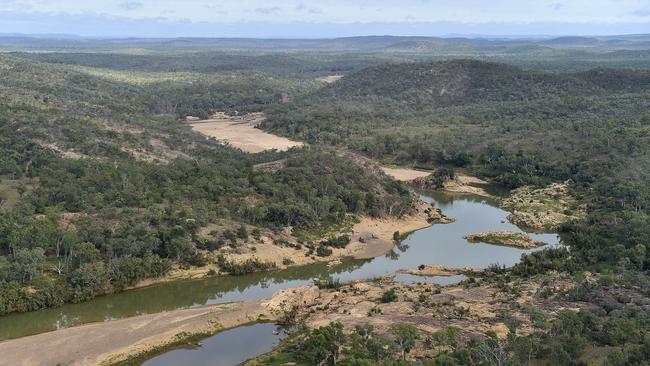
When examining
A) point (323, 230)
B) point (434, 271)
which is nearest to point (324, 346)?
point (434, 271)

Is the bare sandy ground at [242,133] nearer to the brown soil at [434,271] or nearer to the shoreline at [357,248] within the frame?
the shoreline at [357,248]

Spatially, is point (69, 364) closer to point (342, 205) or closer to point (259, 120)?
point (342, 205)

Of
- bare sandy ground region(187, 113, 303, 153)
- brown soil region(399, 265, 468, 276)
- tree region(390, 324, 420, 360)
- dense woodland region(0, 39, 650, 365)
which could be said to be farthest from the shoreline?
bare sandy ground region(187, 113, 303, 153)

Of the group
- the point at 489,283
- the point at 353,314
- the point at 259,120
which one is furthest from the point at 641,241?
the point at 259,120

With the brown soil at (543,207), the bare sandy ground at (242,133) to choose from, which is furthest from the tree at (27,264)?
the bare sandy ground at (242,133)

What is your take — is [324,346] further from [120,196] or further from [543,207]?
[543,207]

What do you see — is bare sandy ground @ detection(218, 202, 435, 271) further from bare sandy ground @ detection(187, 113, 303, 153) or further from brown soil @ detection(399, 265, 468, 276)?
bare sandy ground @ detection(187, 113, 303, 153)
